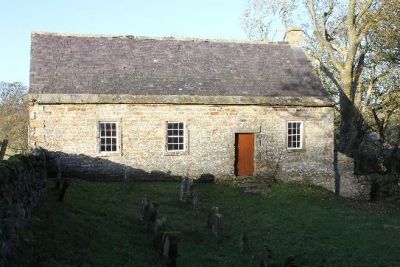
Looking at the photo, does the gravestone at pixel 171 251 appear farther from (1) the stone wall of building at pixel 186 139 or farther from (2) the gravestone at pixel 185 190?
(1) the stone wall of building at pixel 186 139

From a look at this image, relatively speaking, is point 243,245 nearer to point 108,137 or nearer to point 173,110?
point 173,110

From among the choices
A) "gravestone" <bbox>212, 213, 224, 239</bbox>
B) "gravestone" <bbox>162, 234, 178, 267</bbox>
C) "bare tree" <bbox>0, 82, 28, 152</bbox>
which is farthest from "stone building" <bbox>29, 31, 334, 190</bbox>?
"gravestone" <bbox>162, 234, 178, 267</bbox>

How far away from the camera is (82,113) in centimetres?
2150

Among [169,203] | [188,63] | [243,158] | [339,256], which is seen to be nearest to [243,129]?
[243,158]

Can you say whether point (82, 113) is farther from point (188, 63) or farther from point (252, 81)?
point (252, 81)

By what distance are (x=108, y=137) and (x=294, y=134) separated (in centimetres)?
1040

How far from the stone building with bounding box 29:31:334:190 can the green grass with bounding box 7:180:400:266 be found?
7.14ft

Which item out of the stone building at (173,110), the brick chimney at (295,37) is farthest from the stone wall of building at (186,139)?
the brick chimney at (295,37)

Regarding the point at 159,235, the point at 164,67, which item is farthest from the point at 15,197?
the point at 164,67

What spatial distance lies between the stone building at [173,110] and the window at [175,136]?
0.05m

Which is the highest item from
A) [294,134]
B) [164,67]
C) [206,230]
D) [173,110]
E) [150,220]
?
[164,67]

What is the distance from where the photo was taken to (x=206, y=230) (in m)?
14.1

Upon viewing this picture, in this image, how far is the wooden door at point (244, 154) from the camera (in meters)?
23.8

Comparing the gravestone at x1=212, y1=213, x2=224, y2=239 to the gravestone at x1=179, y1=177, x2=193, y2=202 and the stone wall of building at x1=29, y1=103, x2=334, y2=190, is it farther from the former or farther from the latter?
the stone wall of building at x1=29, y1=103, x2=334, y2=190
